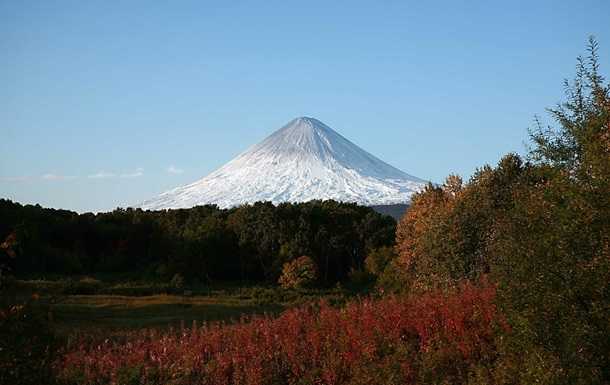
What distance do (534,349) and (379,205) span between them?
499 ft

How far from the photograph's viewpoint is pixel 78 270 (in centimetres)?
6550

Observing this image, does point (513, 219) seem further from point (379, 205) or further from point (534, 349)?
point (379, 205)

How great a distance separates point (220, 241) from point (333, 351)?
2200 inches

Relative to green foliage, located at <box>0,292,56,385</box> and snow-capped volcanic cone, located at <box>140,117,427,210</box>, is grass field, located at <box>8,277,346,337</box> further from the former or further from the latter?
snow-capped volcanic cone, located at <box>140,117,427,210</box>

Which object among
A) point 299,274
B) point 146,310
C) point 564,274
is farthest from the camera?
point 299,274

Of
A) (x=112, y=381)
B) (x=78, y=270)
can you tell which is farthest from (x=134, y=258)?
(x=112, y=381)

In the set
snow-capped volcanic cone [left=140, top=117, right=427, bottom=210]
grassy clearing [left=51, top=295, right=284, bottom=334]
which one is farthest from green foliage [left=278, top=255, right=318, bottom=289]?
snow-capped volcanic cone [left=140, top=117, right=427, bottom=210]

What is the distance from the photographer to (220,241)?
7100 centimetres

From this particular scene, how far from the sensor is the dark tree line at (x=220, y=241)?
6862 centimetres

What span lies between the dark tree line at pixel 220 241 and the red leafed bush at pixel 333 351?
48.6 m

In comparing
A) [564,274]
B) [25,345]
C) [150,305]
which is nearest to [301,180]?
[150,305]

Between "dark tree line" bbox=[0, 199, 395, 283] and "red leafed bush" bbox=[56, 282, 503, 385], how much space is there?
48.6 meters

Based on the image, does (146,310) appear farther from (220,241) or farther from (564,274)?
(564,274)

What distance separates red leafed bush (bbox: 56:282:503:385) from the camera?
49.2 ft
